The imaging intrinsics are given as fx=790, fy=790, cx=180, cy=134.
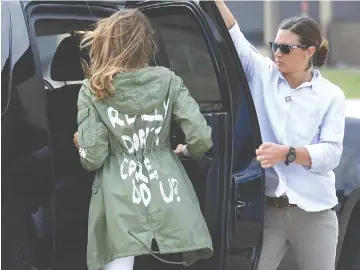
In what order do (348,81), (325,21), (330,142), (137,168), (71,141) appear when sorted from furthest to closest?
(325,21), (348,81), (71,141), (330,142), (137,168)

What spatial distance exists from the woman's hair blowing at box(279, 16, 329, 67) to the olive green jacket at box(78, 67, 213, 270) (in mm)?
585

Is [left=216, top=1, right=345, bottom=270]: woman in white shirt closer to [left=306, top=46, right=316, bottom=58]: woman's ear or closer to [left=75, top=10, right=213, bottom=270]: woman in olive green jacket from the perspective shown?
[left=306, top=46, right=316, bottom=58]: woman's ear

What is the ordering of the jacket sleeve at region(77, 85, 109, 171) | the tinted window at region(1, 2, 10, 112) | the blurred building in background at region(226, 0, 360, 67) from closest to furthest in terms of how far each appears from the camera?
the tinted window at region(1, 2, 10, 112) → the jacket sleeve at region(77, 85, 109, 171) → the blurred building in background at region(226, 0, 360, 67)

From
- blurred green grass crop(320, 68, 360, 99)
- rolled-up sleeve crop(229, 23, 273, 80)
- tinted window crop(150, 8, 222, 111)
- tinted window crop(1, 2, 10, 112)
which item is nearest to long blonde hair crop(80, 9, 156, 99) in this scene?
tinted window crop(1, 2, 10, 112)

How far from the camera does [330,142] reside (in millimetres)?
2996

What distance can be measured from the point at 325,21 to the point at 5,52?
79.4 feet

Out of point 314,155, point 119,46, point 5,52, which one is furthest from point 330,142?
point 5,52

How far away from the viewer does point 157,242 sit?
8.87 ft

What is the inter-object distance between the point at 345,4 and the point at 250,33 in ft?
10.7

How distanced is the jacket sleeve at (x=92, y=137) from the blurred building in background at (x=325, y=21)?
2275 centimetres

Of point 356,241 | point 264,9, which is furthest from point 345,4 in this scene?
point 356,241

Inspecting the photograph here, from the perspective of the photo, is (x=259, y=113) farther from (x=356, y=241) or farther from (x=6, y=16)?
(x=6, y=16)

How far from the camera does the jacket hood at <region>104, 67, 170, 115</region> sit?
107 inches

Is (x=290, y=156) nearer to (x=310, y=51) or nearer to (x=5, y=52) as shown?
(x=310, y=51)
